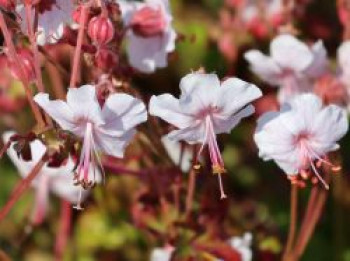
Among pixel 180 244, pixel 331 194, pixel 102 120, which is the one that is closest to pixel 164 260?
pixel 180 244

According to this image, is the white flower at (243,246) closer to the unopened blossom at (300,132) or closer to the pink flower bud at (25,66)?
the unopened blossom at (300,132)

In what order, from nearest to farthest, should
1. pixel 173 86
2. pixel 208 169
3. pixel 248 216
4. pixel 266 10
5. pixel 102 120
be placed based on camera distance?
1. pixel 102 120
2. pixel 208 169
3. pixel 248 216
4. pixel 266 10
5. pixel 173 86

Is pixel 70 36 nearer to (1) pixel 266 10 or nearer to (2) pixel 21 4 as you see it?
(2) pixel 21 4

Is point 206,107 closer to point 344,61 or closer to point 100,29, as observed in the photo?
point 100,29

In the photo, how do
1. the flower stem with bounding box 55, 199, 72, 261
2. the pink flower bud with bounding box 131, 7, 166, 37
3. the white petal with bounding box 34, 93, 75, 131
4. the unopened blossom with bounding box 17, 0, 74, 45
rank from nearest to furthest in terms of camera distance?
the white petal with bounding box 34, 93, 75, 131 < the unopened blossom with bounding box 17, 0, 74, 45 < the pink flower bud with bounding box 131, 7, 166, 37 < the flower stem with bounding box 55, 199, 72, 261

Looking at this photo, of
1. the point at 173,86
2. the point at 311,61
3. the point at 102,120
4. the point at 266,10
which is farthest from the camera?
the point at 173,86

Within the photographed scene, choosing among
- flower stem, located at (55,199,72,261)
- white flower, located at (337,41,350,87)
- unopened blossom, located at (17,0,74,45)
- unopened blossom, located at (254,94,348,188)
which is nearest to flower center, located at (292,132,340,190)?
unopened blossom, located at (254,94,348,188)

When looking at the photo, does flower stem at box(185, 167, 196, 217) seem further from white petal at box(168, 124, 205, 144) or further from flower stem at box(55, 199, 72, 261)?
flower stem at box(55, 199, 72, 261)
